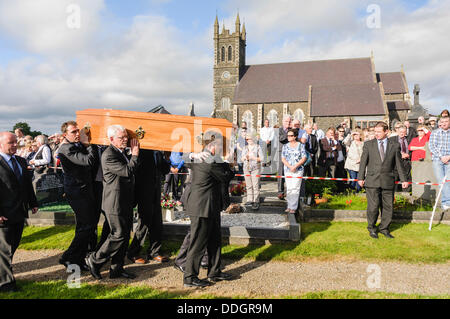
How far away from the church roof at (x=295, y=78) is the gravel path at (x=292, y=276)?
157 feet

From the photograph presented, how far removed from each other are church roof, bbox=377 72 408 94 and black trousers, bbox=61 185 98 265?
55998mm

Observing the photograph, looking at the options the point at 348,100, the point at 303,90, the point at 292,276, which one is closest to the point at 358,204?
the point at 292,276

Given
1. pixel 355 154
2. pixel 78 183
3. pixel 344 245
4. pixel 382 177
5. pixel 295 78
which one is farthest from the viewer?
pixel 295 78

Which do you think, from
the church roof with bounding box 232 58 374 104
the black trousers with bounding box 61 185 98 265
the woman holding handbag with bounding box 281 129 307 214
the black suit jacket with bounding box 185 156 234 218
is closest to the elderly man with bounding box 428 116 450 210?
the woman holding handbag with bounding box 281 129 307 214

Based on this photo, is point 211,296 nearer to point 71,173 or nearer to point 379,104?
point 71,173

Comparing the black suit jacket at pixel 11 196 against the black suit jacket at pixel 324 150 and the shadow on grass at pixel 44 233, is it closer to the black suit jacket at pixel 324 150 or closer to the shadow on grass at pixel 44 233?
the shadow on grass at pixel 44 233

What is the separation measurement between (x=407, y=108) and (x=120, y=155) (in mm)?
52429

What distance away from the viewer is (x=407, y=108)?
47438 millimetres

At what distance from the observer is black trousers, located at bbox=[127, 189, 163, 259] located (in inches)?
225

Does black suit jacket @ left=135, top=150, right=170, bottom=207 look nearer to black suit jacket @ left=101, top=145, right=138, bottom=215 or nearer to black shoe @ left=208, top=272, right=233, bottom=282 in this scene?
black suit jacket @ left=101, top=145, right=138, bottom=215

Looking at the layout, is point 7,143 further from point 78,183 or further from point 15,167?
point 78,183

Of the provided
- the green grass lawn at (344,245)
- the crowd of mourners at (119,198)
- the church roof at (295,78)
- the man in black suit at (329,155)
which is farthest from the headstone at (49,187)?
the church roof at (295,78)

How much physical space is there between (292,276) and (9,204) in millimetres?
4506

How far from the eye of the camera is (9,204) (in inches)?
181
